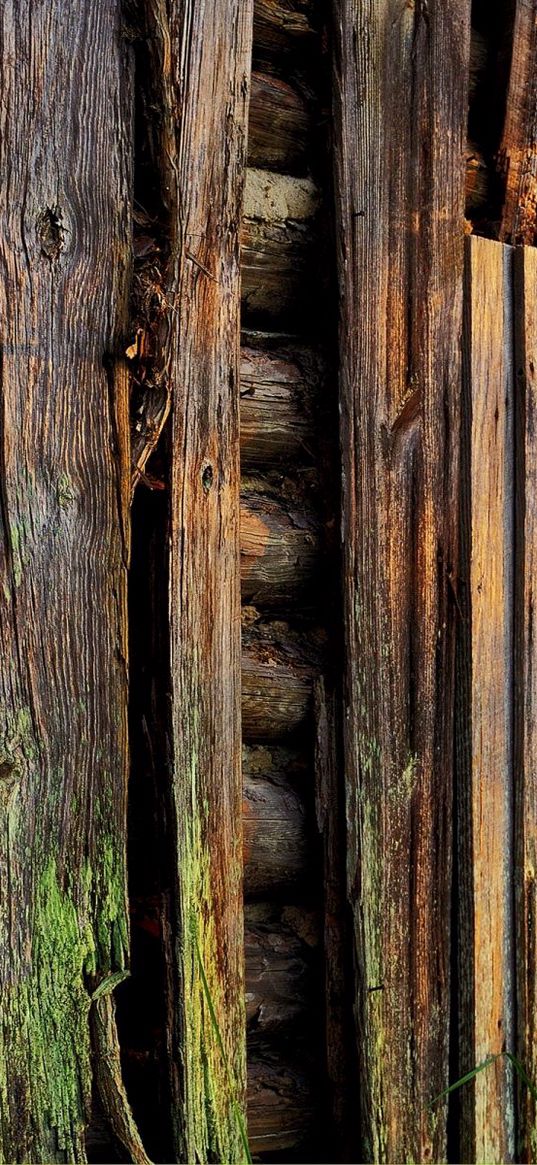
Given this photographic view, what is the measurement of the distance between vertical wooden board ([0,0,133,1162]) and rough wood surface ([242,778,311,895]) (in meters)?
0.29

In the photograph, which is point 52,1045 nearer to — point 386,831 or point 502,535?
point 386,831

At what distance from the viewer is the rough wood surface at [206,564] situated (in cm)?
151

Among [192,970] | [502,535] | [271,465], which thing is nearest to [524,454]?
[502,535]

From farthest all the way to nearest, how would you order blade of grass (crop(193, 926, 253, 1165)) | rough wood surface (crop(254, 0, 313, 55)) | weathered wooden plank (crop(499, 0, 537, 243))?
weathered wooden plank (crop(499, 0, 537, 243)), rough wood surface (crop(254, 0, 313, 55)), blade of grass (crop(193, 926, 253, 1165))

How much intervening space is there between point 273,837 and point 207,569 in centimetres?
50

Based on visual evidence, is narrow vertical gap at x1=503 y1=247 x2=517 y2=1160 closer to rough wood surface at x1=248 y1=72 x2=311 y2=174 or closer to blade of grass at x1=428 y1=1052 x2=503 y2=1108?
blade of grass at x1=428 y1=1052 x2=503 y2=1108

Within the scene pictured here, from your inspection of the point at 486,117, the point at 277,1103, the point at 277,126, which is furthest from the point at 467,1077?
the point at 486,117

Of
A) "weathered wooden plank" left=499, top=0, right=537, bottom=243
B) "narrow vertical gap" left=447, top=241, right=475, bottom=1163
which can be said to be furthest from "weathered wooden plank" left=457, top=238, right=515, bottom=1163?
"weathered wooden plank" left=499, top=0, right=537, bottom=243

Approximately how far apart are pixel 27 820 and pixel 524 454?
116 centimetres

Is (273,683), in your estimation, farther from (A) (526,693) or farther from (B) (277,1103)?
(B) (277,1103)

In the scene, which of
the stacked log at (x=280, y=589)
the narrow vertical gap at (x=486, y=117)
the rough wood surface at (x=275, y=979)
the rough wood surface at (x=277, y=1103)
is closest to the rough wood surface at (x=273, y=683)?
the stacked log at (x=280, y=589)

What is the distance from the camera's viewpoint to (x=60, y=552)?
1428 mm

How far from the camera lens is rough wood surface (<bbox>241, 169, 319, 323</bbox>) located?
170 cm

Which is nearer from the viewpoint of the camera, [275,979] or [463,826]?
[275,979]
